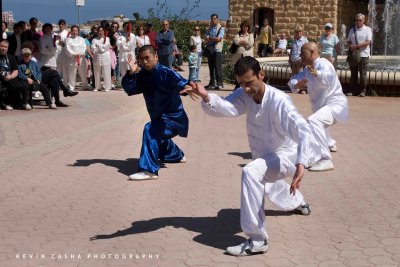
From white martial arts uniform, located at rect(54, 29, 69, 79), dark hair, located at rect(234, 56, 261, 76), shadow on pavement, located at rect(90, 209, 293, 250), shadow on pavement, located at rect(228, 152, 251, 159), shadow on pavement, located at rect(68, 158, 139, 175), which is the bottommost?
shadow on pavement, located at rect(68, 158, 139, 175)

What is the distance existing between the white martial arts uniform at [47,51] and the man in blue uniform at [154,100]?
29.5ft

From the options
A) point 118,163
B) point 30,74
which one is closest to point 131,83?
point 118,163

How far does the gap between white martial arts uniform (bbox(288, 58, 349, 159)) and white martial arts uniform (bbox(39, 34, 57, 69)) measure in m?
9.40

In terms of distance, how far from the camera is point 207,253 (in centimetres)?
575

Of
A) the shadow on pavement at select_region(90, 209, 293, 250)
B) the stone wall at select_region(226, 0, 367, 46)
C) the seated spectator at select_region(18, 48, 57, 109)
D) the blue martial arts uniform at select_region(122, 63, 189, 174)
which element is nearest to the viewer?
the shadow on pavement at select_region(90, 209, 293, 250)

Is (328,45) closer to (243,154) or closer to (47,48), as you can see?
(47,48)

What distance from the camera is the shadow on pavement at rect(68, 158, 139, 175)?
9016 millimetres

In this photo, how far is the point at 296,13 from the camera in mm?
32750

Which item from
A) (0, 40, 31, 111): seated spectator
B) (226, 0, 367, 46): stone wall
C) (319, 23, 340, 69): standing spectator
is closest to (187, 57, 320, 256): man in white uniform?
(0, 40, 31, 111): seated spectator

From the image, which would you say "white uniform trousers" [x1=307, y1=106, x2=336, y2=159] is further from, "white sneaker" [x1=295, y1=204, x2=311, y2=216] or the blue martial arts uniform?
"white sneaker" [x1=295, y1=204, x2=311, y2=216]

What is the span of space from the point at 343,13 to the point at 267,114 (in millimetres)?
27965

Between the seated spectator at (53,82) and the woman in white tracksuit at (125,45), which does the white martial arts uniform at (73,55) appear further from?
the seated spectator at (53,82)

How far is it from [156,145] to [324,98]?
6.95 feet

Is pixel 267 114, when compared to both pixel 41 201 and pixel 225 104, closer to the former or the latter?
pixel 225 104
